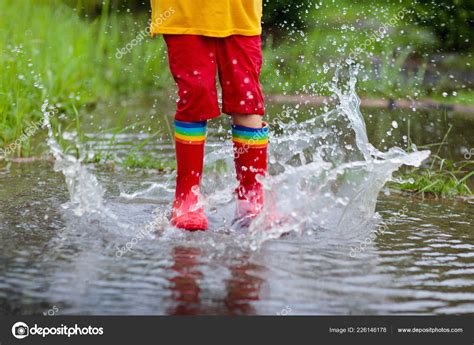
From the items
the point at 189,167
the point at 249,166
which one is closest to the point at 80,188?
the point at 189,167

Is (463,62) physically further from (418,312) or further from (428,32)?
(418,312)

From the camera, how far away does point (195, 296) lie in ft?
8.04

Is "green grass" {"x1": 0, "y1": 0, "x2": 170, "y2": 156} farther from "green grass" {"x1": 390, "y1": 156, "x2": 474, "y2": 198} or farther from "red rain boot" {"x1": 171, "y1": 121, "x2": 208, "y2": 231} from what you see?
"green grass" {"x1": 390, "y1": 156, "x2": 474, "y2": 198}

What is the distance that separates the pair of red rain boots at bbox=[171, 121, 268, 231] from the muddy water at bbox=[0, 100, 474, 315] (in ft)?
0.37

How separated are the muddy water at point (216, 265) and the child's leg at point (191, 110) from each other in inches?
5.1

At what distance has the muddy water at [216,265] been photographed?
7.93 feet

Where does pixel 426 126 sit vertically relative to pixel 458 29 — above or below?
below

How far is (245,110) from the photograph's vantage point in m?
3.30

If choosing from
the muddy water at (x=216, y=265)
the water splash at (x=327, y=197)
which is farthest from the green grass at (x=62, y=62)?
the water splash at (x=327, y=197)

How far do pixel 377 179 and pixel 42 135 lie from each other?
2.21m

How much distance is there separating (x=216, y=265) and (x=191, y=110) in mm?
708

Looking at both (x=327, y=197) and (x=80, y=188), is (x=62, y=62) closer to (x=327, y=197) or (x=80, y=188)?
(x=80, y=188)

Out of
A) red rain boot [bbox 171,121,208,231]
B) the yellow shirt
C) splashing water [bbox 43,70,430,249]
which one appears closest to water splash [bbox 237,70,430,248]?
splashing water [bbox 43,70,430,249]

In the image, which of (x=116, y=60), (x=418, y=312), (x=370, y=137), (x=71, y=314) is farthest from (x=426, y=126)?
(x=71, y=314)
